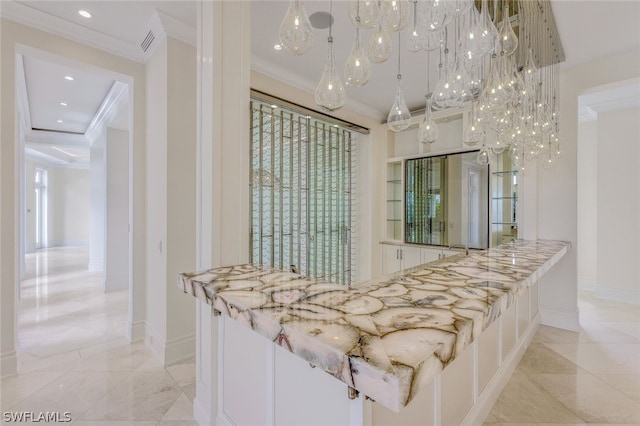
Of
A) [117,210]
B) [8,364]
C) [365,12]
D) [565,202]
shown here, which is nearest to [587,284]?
[565,202]

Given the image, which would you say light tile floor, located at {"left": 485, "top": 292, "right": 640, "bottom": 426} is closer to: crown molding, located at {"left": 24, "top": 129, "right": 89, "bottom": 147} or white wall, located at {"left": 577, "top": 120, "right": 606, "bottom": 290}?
white wall, located at {"left": 577, "top": 120, "right": 606, "bottom": 290}

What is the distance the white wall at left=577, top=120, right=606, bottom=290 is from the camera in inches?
177

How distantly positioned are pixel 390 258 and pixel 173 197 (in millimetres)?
3309

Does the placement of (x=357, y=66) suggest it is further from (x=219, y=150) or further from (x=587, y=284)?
A: (x=587, y=284)

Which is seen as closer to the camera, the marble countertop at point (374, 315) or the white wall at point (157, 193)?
the marble countertop at point (374, 315)

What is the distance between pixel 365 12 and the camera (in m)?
1.34

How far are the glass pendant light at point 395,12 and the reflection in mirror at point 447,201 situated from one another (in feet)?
9.86

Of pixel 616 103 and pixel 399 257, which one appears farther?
pixel 399 257

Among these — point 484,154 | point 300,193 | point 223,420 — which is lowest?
point 223,420

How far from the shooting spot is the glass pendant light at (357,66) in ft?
5.03

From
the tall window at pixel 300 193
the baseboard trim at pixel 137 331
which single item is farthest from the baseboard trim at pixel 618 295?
the baseboard trim at pixel 137 331

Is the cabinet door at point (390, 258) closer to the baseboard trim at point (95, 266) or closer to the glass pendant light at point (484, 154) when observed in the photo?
the glass pendant light at point (484, 154)

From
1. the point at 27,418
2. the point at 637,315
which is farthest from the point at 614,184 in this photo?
the point at 27,418

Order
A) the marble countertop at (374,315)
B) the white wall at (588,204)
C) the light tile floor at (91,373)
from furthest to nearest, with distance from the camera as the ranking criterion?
the white wall at (588,204), the light tile floor at (91,373), the marble countertop at (374,315)
